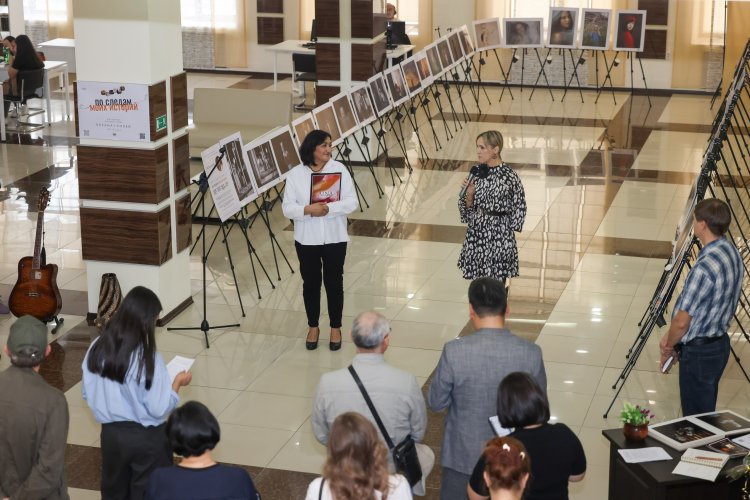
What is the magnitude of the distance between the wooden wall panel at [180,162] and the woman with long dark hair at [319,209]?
1277mm

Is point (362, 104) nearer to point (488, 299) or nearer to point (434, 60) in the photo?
point (434, 60)

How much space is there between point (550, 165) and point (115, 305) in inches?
267

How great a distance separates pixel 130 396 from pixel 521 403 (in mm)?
1607

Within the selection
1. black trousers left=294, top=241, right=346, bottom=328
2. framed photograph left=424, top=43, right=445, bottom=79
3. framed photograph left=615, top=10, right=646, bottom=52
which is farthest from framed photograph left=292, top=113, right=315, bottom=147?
framed photograph left=615, top=10, right=646, bottom=52

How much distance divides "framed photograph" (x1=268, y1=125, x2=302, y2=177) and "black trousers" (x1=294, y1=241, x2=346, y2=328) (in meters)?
1.96

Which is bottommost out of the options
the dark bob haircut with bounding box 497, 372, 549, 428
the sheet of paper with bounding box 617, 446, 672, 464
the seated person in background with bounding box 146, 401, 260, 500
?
the sheet of paper with bounding box 617, 446, 672, 464

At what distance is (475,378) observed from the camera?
4348mm

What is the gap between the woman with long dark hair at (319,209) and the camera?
6949 mm

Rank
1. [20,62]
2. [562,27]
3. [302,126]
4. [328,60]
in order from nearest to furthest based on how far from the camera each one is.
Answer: [302,126] → [328,60] → [20,62] → [562,27]

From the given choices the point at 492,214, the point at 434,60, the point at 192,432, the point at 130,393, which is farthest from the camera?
the point at 434,60

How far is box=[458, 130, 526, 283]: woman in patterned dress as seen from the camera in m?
7.04

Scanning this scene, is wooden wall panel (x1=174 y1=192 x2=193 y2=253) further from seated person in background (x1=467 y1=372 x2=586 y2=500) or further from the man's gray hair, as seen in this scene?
seated person in background (x1=467 y1=372 x2=586 y2=500)

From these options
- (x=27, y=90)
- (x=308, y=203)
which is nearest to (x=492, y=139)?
(x=308, y=203)

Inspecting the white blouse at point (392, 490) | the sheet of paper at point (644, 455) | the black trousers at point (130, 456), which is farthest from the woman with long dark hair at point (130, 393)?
the sheet of paper at point (644, 455)
